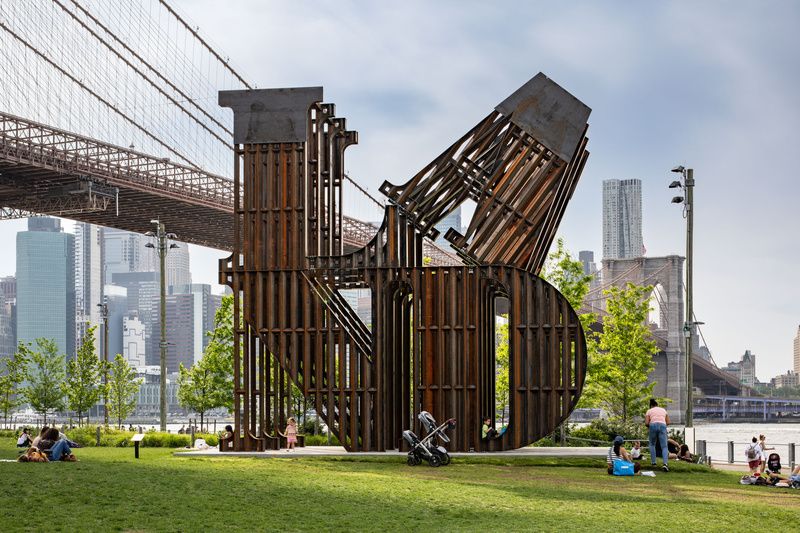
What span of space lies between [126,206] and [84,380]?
56.6ft

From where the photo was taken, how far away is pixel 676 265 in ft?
266

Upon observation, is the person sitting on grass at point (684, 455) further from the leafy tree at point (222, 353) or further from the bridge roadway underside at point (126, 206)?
the bridge roadway underside at point (126, 206)

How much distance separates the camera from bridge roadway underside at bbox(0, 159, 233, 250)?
58.2 m

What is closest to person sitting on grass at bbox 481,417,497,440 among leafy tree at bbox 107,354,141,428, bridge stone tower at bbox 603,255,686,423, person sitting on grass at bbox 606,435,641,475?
person sitting on grass at bbox 606,435,641,475

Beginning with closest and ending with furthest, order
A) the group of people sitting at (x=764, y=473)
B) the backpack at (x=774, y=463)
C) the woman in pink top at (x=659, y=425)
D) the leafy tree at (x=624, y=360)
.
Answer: the group of people sitting at (x=764, y=473) → the backpack at (x=774, y=463) → the woman in pink top at (x=659, y=425) → the leafy tree at (x=624, y=360)

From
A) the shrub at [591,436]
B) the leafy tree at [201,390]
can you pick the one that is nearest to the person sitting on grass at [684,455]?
the shrub at [591,436]

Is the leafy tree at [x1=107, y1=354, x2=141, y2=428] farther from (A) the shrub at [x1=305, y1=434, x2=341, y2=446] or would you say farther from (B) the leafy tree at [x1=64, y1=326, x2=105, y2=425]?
(A) the shrub at [x1=305, y1=434, x2=341, y2=446]

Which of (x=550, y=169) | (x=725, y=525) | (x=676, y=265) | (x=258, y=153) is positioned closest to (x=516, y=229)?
(x=550, y=169)

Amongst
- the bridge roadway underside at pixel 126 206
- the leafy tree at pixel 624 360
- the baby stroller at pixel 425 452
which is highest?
the bridge roadway underside at pixel 126 206

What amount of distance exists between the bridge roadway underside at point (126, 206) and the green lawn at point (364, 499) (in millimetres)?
39329

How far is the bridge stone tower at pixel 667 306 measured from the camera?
69.9m

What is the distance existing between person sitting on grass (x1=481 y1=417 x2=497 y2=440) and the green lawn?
4.19m

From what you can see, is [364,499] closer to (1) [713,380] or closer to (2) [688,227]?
(2) [688,227]

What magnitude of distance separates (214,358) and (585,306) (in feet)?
66.9
